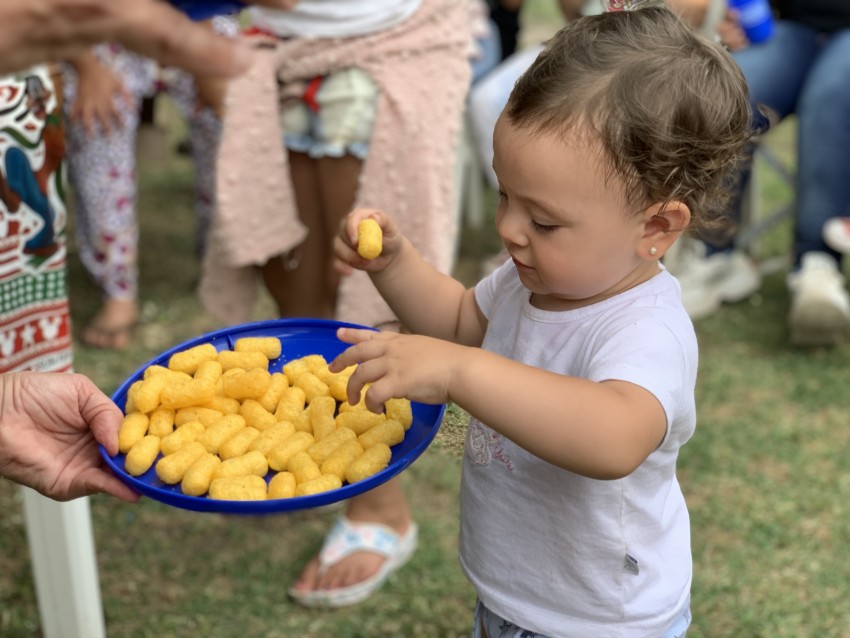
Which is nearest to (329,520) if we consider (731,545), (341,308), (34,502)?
(341,308)

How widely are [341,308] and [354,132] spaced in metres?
0.36

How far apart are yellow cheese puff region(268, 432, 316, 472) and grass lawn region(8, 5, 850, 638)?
87cm

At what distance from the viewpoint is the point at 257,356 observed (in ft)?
4.64

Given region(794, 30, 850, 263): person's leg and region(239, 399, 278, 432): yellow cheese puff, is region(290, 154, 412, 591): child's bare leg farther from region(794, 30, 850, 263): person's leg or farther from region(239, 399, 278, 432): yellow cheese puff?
region(794, 30, 850, 263): person's leg

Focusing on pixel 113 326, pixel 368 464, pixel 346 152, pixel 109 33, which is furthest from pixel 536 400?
pixel 113 326

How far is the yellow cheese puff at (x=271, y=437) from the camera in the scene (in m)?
1.31

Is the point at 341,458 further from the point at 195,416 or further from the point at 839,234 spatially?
the point at 839,234

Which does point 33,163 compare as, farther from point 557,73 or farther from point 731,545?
point 731,545

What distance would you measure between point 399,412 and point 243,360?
24cm

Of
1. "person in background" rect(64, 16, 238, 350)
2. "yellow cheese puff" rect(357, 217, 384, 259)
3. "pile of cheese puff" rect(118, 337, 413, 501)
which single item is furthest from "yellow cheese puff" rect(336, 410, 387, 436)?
"person in background" rect(64, 16, 238, 350)

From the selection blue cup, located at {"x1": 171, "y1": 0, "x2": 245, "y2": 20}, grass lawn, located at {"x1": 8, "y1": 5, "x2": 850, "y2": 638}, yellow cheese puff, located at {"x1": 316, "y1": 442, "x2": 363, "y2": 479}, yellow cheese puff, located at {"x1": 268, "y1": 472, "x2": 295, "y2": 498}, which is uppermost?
blue cup, located at {"x1": 171, "y1": 0, "x2": 245, "y2": 20}

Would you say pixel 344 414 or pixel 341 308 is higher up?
pixel 344 414

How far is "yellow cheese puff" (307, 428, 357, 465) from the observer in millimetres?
1284

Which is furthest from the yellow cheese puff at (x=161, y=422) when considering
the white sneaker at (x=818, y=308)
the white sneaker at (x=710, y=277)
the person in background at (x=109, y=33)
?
the white sneaker at (x=710, y=277)
